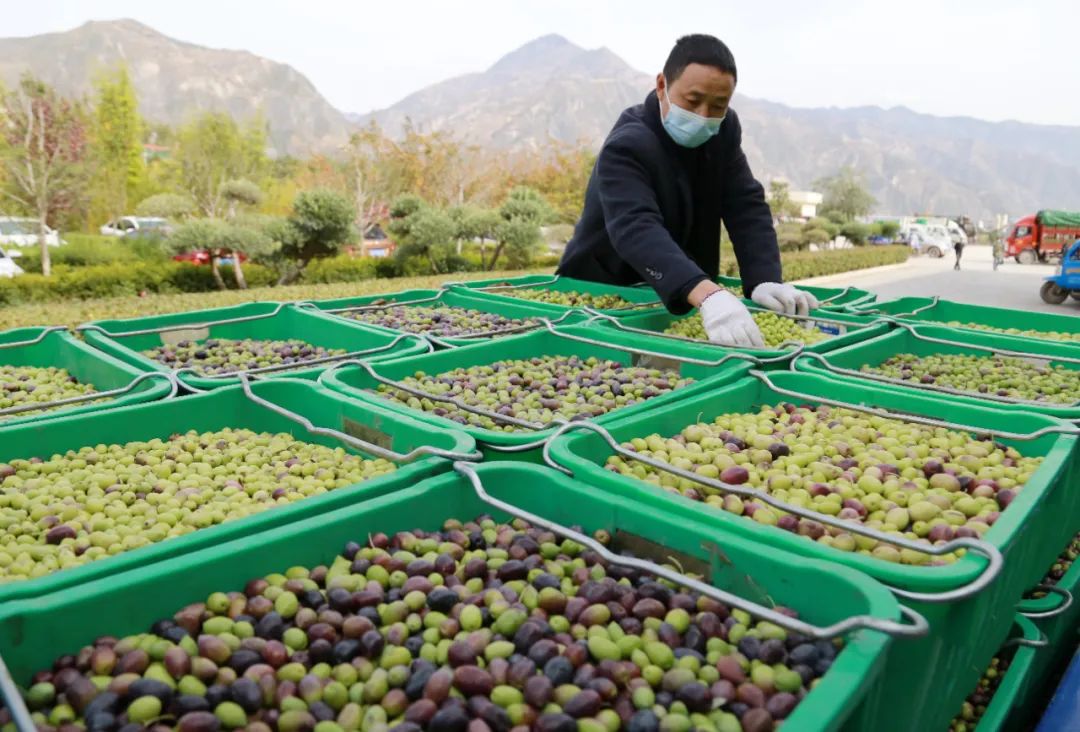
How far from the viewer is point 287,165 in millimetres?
57438

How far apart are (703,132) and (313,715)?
9.44 feet

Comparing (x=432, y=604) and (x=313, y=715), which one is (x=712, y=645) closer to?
(x=432, y=604)

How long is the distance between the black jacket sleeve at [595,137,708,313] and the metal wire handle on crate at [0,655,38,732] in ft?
8.17

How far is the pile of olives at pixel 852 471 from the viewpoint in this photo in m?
1.52

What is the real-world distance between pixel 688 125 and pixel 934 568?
246 centimetres

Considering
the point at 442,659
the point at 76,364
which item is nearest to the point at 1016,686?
the point at 442,659

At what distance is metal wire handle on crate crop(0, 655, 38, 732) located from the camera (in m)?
0.89

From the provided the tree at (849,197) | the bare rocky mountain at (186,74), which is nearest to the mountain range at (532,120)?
the bare rocky mountain at (186,74)

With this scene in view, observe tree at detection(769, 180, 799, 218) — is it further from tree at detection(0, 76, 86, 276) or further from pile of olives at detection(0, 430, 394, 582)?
pile of olives at detection(0, 430, 394, 582)

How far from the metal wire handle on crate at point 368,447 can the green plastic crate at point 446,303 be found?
1027mm

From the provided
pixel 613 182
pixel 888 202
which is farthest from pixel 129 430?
pixel 888 202

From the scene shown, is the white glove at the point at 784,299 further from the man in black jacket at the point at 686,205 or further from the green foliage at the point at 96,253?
the green foliage at the point at 96,253

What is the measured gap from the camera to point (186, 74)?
15812 centimetres

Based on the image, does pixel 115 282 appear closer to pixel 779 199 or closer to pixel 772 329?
pixel 772 329
